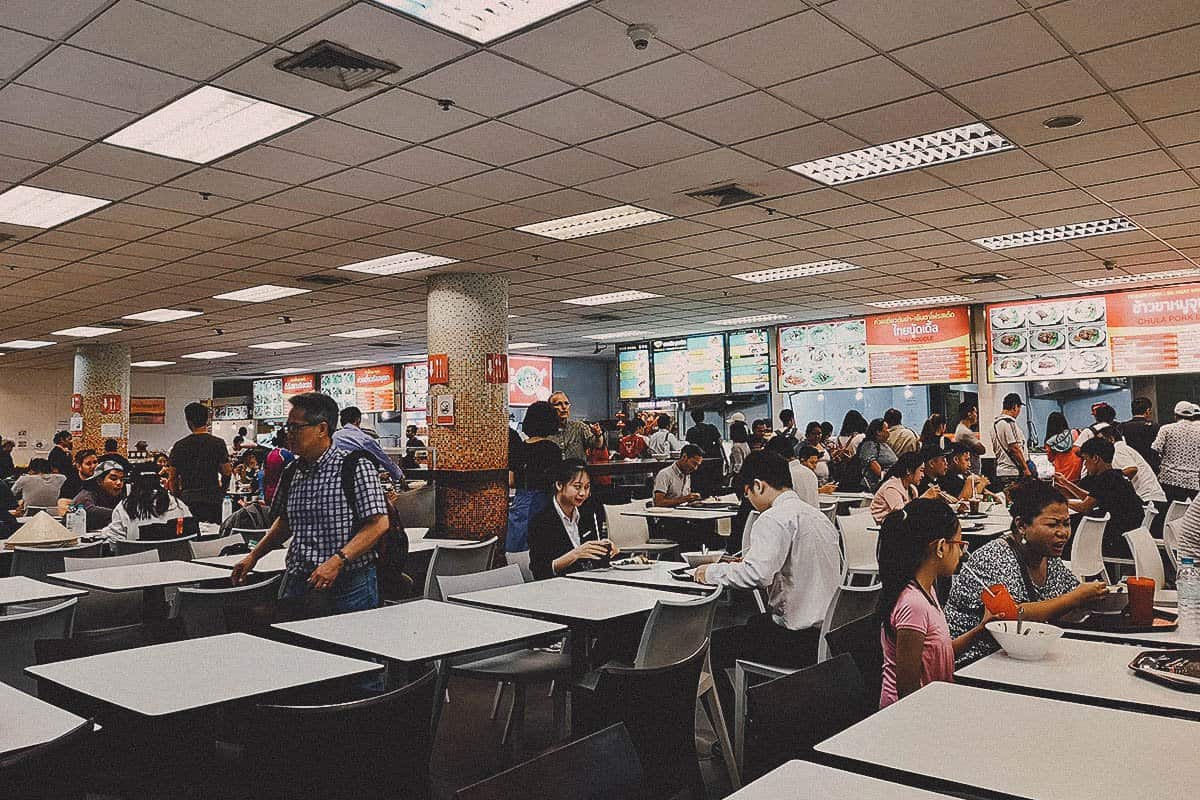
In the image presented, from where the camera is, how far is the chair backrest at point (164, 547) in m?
5.06

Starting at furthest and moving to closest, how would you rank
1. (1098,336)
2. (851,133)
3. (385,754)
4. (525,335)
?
(525,335) < (1098,336) < (851,133) < (385,754)

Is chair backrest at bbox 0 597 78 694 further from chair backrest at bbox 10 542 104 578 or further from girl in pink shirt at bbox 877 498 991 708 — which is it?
girl in pink shirt at bbox 877 498 991 708

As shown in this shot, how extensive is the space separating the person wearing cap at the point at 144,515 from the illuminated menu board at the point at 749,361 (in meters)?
8.66

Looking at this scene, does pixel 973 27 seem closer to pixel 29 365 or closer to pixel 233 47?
pixel 233 47

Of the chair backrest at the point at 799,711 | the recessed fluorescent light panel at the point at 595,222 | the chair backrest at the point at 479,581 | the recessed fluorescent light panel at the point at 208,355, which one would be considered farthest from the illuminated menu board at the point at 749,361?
the chair backrest at the point at 799,711

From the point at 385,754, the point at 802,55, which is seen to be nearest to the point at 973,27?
the point at 802,55

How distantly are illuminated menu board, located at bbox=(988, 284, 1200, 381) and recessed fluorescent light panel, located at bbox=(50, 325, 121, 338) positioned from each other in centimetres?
1169

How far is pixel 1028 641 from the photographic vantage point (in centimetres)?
248

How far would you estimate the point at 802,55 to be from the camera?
418 centimetres

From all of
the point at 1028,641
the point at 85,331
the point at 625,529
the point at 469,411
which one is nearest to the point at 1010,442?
the point at 625,529

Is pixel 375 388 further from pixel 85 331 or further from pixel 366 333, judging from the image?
pixel 85 331

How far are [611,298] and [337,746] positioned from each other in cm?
907

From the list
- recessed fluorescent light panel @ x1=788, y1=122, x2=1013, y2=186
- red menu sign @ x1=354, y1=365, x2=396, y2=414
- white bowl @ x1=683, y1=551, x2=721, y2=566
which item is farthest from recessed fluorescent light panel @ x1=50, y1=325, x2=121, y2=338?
white bowl @ x1=683, y1=551, x2=721, y2=566

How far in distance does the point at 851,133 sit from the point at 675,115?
3.62ft
